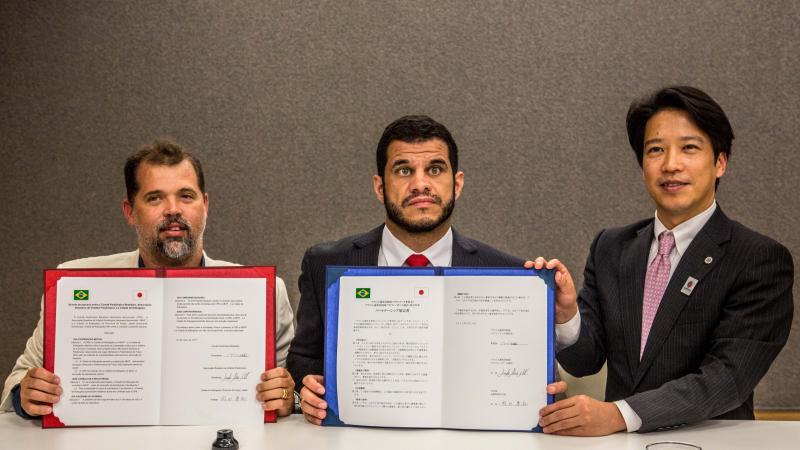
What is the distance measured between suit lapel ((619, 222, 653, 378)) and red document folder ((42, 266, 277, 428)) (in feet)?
3.27

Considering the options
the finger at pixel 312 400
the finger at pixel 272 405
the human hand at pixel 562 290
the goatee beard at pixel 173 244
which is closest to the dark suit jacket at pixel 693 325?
the human hand at pixel 562 290

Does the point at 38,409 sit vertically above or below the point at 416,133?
below

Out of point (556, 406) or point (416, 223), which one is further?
point (416, 223)

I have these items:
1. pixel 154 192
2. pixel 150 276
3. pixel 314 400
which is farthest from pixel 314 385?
pixel 154 192

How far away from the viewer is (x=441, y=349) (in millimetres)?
1773

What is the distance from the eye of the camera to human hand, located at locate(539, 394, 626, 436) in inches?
66.6

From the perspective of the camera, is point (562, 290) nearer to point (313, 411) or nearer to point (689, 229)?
point (689, 229)

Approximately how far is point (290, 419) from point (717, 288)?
1.20 metres

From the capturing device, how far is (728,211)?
11.1 feet

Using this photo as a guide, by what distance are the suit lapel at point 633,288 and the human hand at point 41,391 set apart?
1538mm

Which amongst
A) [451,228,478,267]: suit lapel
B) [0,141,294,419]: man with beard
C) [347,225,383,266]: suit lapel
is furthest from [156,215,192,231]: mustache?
[451,228,478,267]: suit lapel

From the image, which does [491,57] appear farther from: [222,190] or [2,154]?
[2,154]

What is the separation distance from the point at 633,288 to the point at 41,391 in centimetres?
163

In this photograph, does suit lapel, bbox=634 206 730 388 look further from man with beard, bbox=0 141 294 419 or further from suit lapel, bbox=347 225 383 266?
man with beard, bbox=0 141 294 419
